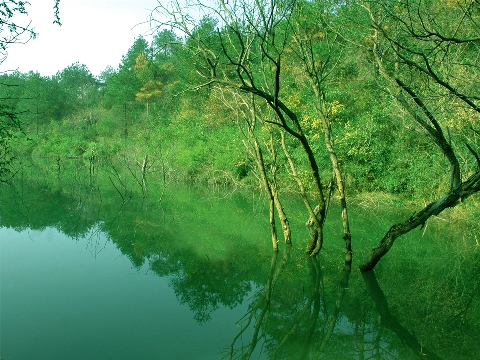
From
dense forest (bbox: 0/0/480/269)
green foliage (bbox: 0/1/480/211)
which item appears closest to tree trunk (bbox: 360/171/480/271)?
dense forest (bbox: 0/0/480/269)

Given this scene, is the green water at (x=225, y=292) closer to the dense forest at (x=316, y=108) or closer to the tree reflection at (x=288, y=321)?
the tree reflection at (x=288, y=321)

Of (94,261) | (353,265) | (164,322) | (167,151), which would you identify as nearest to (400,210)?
(353,265)

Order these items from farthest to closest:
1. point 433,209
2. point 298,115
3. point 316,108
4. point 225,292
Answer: point 298,115 → point 316,108 → point 225,292 → point 433,209

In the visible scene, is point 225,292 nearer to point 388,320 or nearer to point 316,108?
point 388,320

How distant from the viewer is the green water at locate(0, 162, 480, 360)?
583cm

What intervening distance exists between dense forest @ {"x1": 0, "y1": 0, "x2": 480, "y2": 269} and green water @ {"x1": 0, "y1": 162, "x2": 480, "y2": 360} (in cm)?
96

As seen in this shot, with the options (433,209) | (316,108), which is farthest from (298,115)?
(433,209)

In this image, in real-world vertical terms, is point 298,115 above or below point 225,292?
above

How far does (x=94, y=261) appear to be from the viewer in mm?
9883

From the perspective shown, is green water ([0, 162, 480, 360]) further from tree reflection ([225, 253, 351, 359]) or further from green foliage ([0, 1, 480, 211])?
green foliage ([0, 1, 480, 211])

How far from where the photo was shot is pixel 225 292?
791 cm

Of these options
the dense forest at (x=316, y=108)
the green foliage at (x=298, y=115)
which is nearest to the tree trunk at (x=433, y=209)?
the dense forest at (x=316, y=108)

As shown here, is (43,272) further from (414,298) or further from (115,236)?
(414,298)

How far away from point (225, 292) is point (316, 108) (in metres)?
3.82
